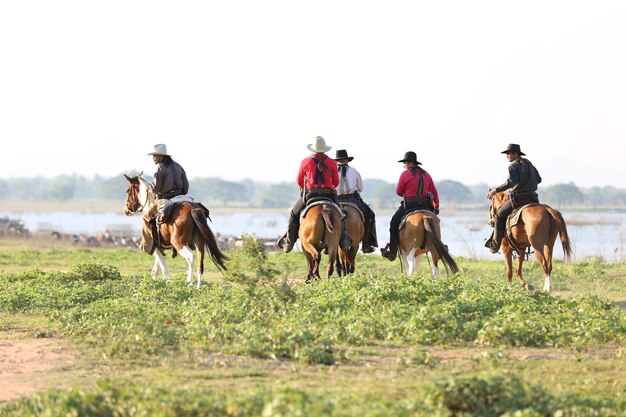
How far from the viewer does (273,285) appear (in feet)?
41.2

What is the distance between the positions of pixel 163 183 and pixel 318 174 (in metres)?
2.79

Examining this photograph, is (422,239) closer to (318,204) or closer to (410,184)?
(410,184)

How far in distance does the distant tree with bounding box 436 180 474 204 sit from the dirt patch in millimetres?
126402

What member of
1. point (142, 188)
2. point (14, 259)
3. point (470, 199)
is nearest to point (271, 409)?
point (142, 188)

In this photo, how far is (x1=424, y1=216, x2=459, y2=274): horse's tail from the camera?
53.4 ft

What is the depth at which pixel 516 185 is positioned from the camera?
17016 mm

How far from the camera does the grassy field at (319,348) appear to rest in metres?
7.29

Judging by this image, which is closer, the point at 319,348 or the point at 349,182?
the point at 319,348

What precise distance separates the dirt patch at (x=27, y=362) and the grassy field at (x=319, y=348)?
13 centimetres

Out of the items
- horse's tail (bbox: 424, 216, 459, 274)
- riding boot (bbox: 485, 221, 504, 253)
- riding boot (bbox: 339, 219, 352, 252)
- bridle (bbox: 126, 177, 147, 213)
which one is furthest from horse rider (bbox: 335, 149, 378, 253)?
bridle (bbox: 126, 177, 147, 213)

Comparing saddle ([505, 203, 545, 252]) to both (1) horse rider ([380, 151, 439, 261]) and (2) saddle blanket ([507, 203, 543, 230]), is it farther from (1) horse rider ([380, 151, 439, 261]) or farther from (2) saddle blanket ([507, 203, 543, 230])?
(1) horse rider ([380, 151, 439, 261])

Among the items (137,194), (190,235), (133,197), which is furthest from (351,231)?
(133,197)

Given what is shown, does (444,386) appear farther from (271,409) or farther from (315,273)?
(315,273)

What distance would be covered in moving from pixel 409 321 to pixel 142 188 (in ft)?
27.1
